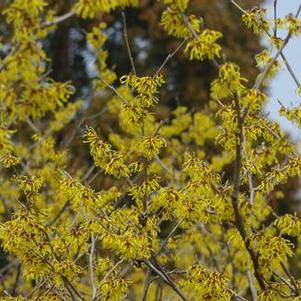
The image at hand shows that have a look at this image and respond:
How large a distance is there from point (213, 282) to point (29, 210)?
1.16 m

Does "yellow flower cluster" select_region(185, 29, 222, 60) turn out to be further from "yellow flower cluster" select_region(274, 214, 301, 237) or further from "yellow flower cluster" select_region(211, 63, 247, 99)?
"yellow flower cluster" select_region(274, 214, 301, 237)

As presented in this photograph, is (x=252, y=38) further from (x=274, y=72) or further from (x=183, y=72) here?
(x=274, y=72)

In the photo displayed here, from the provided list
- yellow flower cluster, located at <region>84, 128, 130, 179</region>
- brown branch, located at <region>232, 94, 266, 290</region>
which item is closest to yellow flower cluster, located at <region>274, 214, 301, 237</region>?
brown branch, located at <region>232, 94, 266, 290</region>

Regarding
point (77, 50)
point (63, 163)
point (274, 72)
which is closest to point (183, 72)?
point (77, 50)

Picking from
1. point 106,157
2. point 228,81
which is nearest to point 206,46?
point 228,81

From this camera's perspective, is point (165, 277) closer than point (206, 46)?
No

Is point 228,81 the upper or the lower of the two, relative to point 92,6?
upper

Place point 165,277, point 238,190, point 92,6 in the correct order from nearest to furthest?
point 92,6, point 238,190, point 165,277

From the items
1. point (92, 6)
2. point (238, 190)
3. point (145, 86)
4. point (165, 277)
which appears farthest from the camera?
point (165, 277)

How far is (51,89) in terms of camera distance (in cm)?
334

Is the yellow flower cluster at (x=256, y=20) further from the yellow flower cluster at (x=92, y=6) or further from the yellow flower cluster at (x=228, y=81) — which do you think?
Answer: the yellow flower cluster at (x=92, y=6)

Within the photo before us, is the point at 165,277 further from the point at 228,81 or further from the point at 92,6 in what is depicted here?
the point at 92,6

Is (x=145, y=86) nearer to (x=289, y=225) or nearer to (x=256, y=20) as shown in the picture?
(x=256, y=20)

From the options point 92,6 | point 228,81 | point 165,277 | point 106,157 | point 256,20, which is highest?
point 256,20
